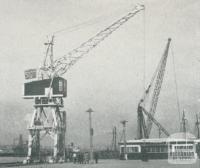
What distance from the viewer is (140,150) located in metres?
85.8

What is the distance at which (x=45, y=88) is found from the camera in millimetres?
73000

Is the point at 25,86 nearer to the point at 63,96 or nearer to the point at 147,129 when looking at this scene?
the point at 63,96

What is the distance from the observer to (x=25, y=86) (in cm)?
7381

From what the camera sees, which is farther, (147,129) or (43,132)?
(147,129)

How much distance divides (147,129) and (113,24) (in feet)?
164

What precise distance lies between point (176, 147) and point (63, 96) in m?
27.6

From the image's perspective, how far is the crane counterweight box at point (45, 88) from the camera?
72250 millimetres

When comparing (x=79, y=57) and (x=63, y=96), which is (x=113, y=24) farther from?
(x=63, y=96)

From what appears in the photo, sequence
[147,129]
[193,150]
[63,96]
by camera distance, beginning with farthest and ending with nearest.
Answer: [147,129]
[193,150]
[63,96]

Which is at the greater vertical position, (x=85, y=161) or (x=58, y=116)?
(x=58, y=116)

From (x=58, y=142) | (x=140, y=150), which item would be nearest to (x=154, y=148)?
(x=140, y=150)

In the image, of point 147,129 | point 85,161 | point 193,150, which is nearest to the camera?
point 85,161

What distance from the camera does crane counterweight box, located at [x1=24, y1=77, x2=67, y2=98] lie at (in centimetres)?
7225

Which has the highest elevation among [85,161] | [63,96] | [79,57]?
[79,57]
